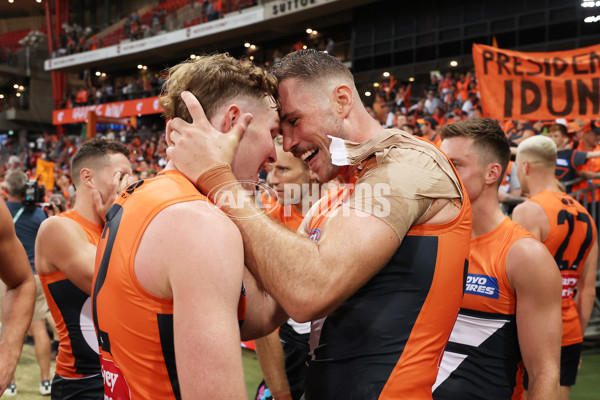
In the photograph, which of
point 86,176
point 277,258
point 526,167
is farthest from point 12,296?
point 526,167

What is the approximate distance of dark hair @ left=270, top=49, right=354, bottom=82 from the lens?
5.99ft

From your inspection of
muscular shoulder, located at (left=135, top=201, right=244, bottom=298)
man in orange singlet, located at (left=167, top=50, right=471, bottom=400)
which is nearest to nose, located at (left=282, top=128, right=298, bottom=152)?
man in orange singlet, located at (left=167, top=50, right=471, bottom=400)

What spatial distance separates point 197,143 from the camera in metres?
1.46

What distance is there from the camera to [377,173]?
1.58 metres

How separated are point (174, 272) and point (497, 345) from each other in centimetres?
174

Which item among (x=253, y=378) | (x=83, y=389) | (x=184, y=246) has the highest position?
(x=184, y=246)

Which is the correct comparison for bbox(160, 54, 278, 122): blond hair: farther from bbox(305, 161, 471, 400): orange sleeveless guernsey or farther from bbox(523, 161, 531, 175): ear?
bbox(523, 161, 531, 175): ear

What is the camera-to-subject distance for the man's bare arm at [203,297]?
3.87 feet

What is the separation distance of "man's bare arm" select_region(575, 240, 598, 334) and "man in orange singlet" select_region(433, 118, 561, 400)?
1.99m

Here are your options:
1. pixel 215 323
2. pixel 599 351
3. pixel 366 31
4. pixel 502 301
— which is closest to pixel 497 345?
pixel 502 301

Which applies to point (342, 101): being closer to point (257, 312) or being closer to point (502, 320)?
point (257, 312)

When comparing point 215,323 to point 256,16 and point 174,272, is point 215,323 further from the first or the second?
point 256,16

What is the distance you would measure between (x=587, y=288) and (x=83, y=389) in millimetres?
3647

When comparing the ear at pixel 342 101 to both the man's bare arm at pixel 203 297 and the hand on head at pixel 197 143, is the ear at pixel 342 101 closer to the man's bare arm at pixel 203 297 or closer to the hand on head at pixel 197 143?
the hand on head at pixel 197 143
